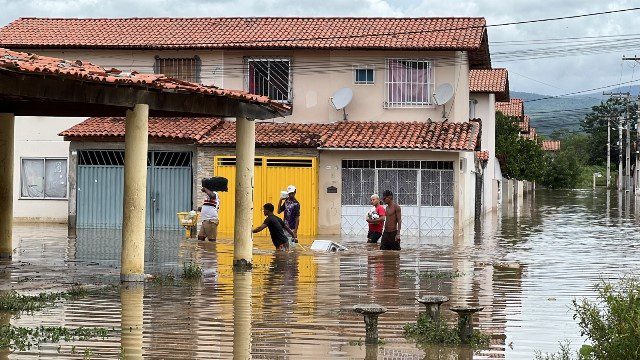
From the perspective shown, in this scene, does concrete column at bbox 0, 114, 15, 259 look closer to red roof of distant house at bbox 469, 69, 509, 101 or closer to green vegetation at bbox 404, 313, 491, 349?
green vegetation at bbox 404, 313, 491, 349

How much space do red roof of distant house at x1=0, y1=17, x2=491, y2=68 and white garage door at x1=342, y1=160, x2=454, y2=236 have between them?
3.42 m

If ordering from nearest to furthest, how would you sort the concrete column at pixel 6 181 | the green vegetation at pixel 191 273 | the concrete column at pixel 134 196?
the concrete column at pixel 134 196 < the green vegetation at pixel 191 273 < the concrete column at pixel 6 181

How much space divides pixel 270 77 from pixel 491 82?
2011 centimetres

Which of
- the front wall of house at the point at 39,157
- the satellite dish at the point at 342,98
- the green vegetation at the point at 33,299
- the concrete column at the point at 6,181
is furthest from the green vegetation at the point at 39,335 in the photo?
the front wall of house at the point at 39,157

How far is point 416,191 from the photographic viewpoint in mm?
33375

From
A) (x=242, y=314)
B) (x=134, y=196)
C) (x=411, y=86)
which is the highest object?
(x=411, y=86)

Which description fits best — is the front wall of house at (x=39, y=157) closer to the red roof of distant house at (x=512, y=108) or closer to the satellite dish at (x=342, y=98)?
the satellite dish at (x=342, y=98)

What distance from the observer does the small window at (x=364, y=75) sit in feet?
115

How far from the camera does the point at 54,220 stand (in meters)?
36.8

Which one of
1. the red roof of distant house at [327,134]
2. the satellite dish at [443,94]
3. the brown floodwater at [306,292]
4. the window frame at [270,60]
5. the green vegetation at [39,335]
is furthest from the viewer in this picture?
the window frame at [270,60]

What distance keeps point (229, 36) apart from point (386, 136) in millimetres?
6011

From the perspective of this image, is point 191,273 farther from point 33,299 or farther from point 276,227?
point 276,227

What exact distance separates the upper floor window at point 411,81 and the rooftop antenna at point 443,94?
29 centimetres

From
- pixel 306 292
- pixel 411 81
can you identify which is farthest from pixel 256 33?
pixel 306 292
